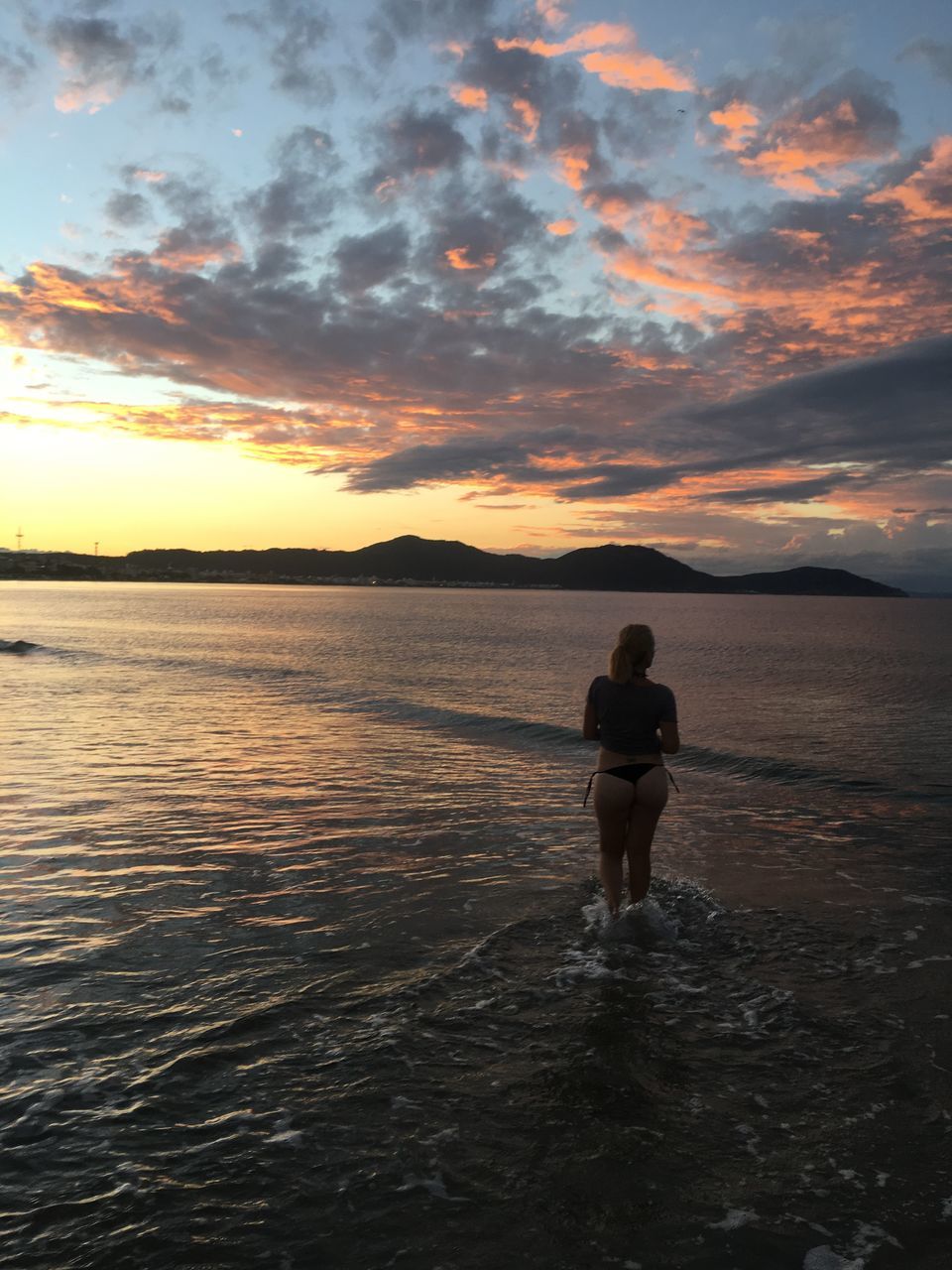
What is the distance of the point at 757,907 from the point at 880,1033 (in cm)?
315

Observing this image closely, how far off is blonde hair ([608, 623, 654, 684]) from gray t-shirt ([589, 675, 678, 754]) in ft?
0.37

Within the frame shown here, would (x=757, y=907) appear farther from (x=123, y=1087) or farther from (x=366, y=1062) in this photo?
(x=123, y=1087)

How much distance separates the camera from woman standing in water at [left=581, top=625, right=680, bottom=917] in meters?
7.89

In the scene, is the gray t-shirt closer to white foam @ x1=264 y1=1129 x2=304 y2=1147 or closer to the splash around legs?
the splash around legs

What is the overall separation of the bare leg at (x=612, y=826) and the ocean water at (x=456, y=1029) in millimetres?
472

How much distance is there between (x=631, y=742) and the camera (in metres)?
8.09

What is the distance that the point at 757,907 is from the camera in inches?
386

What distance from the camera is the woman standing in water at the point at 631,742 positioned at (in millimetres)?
7891

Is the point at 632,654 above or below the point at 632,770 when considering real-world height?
above

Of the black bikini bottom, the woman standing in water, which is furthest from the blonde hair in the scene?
the black bikini bottom

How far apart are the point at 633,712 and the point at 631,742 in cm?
33

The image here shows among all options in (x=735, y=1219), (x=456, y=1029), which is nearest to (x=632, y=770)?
(x=456, y=1029)

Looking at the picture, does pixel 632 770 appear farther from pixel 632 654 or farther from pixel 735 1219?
pixel 735 1219

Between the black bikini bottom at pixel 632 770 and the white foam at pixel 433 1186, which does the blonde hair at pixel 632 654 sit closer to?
the black bikini bottom at pixel 632 770
